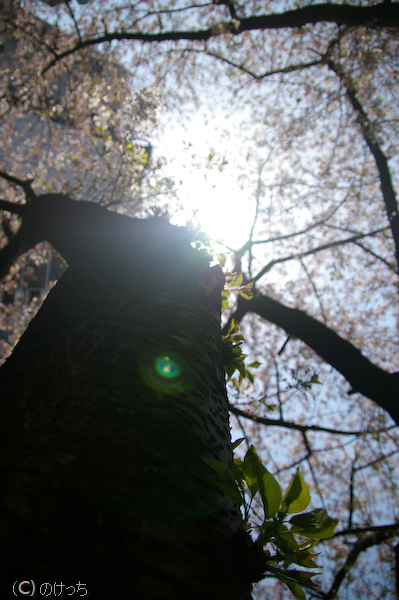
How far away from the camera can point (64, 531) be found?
579 mm

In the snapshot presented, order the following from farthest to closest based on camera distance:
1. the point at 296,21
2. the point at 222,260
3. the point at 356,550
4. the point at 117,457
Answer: the point at 356,550 → the point at 296,21 → the point at 222,260 → the point at 117,457

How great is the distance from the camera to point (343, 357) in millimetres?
3146

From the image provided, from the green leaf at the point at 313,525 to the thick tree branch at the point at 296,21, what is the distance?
506 cm

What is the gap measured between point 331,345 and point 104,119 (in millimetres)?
5958

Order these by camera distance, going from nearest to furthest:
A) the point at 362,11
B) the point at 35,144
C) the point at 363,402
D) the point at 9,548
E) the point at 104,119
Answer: the point at 9,548
the point at 362,11
the point at 104,119
the point at 363,402
the point at 35,144

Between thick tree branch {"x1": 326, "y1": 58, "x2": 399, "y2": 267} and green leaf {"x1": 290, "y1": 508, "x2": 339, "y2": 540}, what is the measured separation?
4307 mm

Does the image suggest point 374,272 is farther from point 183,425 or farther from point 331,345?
point 183,425

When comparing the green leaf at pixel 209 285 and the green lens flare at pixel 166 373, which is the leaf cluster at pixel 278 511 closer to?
the green lens flare at pixel 166 373

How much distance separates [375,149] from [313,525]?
19.7ft

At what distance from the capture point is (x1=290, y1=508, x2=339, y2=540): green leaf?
32.5 inches

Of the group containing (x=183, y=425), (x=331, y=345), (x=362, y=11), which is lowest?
(x=183, y=425)

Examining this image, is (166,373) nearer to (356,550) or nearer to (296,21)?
(296,21)

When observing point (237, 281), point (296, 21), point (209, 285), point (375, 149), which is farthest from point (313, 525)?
point (375, 149)

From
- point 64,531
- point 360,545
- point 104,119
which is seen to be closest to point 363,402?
point 360,545
